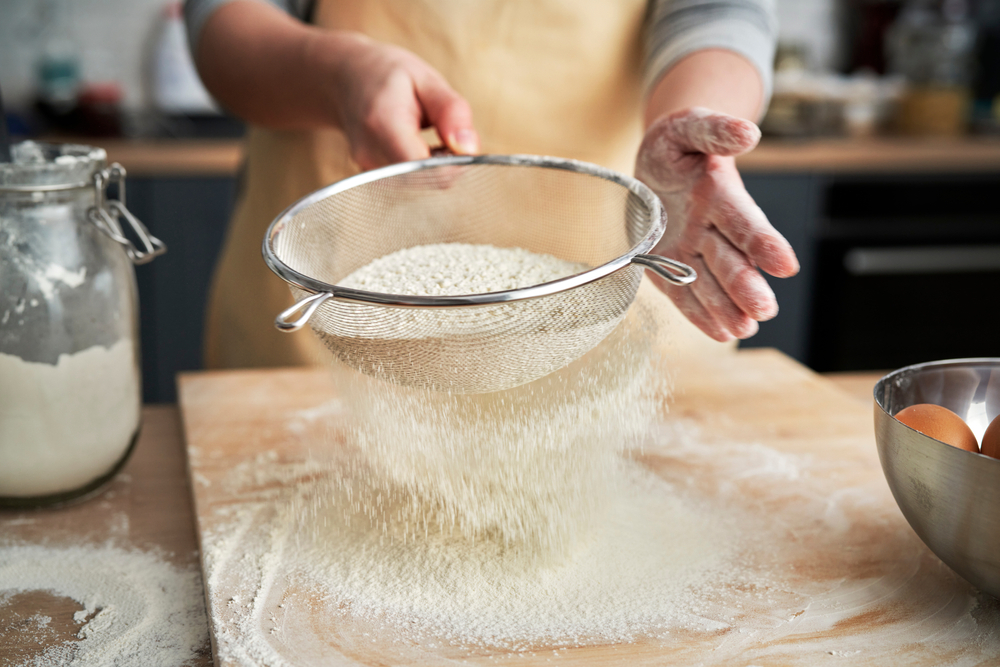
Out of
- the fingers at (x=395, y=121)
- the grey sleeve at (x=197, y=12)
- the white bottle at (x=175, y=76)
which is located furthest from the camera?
the white bottle at (x=175, y=76)

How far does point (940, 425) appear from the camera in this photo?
0.61m

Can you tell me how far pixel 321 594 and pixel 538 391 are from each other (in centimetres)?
25

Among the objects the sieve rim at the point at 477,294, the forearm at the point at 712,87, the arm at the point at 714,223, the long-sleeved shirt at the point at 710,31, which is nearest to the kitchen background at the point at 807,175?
the long-sleeved shirt at the point at 710,31

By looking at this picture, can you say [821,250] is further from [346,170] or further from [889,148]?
[346,170]

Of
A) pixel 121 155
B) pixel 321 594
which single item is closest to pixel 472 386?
pixel 321 594

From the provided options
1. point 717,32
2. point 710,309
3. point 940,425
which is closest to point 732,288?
point 710,309

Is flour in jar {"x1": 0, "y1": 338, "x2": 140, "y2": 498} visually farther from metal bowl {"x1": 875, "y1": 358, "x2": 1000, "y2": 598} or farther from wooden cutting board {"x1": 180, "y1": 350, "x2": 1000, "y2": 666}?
metal bowl {"x1": 875, "y1": 358, "x2": 1000, "y2": 598}

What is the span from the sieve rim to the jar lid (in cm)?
15

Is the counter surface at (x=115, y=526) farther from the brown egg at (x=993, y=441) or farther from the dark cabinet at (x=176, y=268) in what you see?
the dark cabinet at (x=176, y=268)

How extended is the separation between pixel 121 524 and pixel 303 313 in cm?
30

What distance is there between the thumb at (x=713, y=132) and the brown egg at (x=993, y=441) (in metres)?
0.26

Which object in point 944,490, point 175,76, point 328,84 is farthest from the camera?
point 175,76

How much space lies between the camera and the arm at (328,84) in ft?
2.62

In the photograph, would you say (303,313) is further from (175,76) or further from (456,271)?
(175,76)
